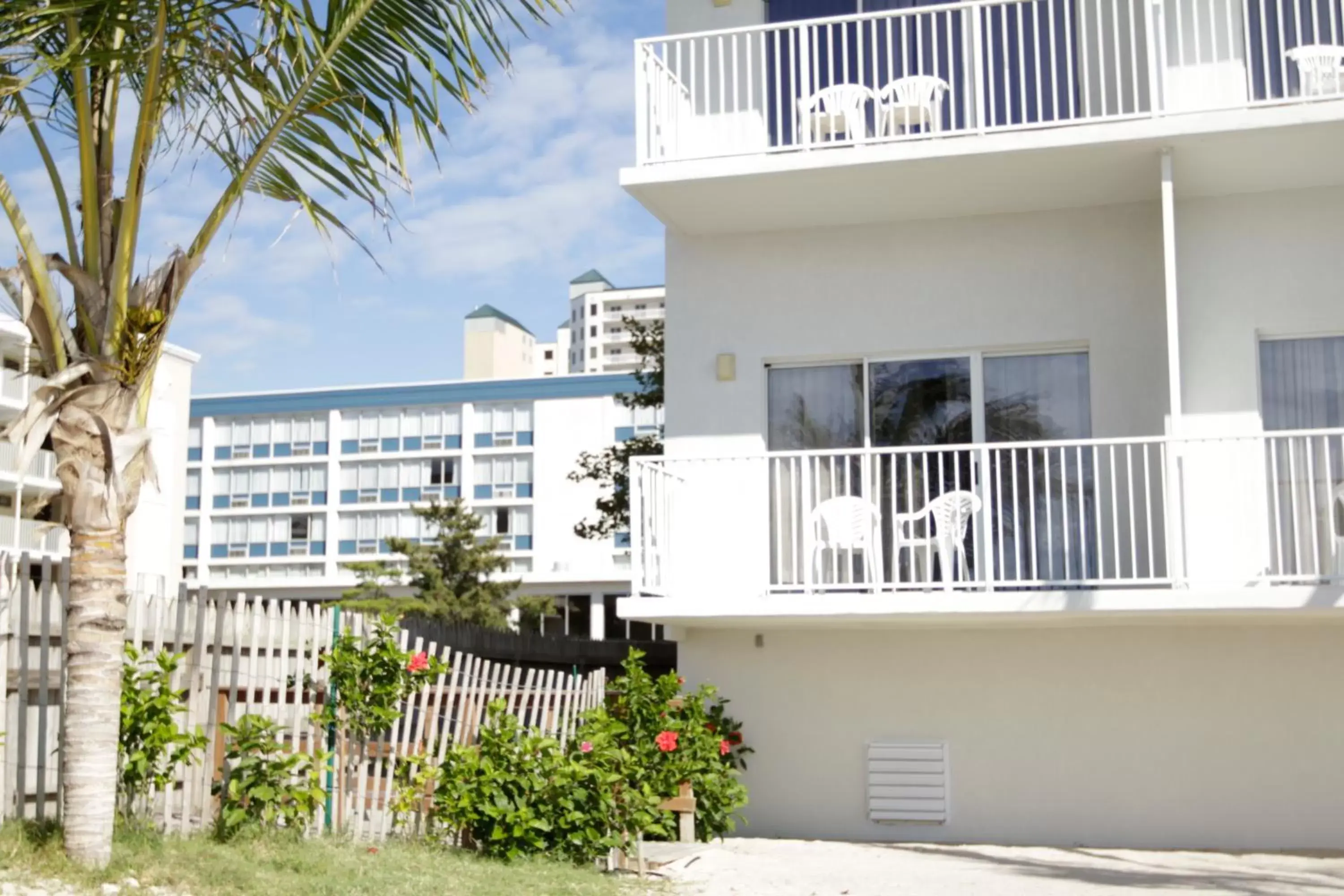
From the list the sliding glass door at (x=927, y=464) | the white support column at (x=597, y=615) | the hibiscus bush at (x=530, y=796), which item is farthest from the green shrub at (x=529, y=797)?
the white support column at (x=597, y=615)

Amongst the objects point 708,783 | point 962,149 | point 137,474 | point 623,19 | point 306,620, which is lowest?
point 708,783

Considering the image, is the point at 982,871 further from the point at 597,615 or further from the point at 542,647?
the point at 597,615

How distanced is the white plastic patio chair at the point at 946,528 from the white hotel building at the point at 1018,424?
→ 0.11 ft

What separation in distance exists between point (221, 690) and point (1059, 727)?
6733mm

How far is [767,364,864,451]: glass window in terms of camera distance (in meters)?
13.2

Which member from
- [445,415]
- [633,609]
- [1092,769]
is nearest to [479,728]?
[633,609]

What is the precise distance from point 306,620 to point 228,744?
1017 millimetres

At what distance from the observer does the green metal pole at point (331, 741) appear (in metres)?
9.07

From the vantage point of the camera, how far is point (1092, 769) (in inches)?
478

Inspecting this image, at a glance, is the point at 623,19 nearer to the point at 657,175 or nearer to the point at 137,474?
the point at 657,175

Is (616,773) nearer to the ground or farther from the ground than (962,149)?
nearer to the ground

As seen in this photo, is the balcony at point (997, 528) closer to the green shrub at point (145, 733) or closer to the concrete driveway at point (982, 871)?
the concrete driveway at point (982, 871)

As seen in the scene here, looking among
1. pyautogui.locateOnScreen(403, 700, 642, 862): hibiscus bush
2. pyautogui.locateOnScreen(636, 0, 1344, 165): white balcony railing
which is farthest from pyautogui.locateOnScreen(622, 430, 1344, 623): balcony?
pyautogui.locateOnScreen(403, 700, 642, 862): hibiscus bush

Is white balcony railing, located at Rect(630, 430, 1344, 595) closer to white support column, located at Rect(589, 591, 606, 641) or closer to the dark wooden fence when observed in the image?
the dark wooden fence
